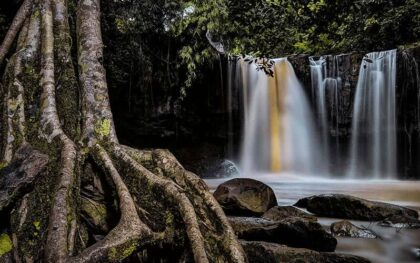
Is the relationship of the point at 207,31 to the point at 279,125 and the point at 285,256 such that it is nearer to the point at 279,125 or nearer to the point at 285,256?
the point at 279,125

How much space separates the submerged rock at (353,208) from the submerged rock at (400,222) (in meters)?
0.22

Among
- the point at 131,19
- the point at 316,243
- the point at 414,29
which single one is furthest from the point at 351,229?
the point at 414,29

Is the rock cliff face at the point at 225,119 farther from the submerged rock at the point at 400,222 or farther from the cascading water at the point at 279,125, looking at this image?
the submerged rock at the point at 400,222

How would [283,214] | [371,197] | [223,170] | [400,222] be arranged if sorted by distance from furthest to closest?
[223,170], [371,197], [283,214], [400,222]

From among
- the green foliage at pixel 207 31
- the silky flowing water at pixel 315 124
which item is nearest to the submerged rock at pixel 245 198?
the green foliage at pixel 207 31

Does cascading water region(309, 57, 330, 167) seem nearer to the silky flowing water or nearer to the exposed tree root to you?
the silky flowing water

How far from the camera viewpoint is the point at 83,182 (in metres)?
3.21

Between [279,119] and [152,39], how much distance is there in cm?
448

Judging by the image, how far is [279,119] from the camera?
12328 mm

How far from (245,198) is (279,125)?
22.3 ft

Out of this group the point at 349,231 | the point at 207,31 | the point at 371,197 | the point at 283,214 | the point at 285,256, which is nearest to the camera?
the point at 285,256

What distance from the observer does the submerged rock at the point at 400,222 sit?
524 cm

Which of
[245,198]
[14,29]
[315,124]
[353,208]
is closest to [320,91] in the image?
[315,124]

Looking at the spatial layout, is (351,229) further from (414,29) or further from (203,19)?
(414,29)
